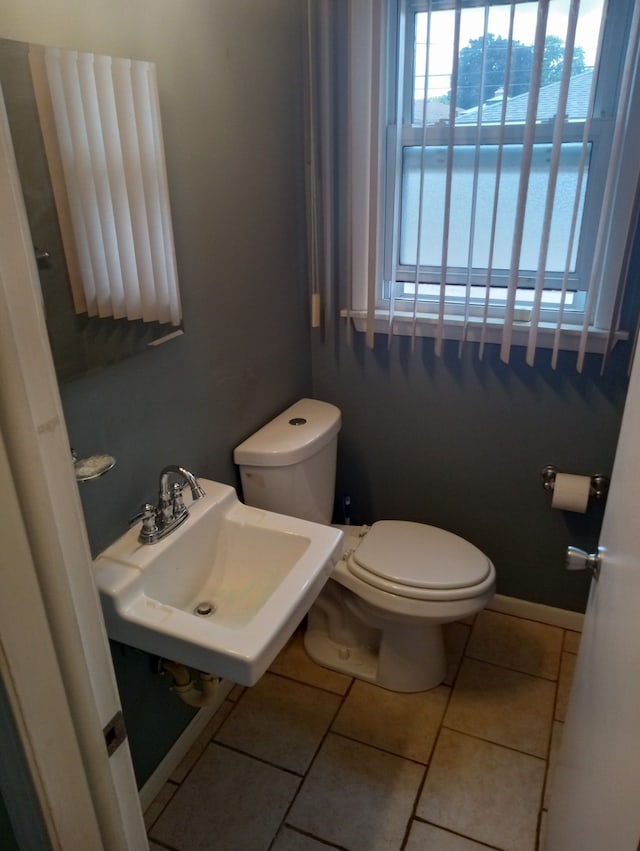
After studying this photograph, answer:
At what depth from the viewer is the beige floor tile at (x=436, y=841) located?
149 centimetres

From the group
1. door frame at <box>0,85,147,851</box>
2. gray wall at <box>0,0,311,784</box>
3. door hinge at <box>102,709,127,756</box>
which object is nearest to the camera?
door frame at <box>0,85,147,851</box>

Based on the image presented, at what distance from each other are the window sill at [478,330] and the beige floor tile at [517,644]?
1.00 m

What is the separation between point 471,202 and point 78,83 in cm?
104

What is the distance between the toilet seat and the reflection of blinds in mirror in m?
0.93

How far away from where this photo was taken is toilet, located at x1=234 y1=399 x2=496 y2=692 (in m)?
1.70

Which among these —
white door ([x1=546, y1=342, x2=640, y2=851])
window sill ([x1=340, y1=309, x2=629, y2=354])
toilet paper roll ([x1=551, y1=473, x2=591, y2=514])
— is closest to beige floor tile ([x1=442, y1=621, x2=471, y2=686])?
toilet paper roll ([x1=551, y1=473, x2=591, y2=514])

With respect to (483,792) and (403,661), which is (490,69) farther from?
(483,792)

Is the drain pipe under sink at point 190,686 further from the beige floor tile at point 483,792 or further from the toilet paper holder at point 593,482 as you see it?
the toilet paper holder at point 593,482

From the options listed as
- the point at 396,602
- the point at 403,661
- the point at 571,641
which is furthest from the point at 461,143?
the point at 571,641

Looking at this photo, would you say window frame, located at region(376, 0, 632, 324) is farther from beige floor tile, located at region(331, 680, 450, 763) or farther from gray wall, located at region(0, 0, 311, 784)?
beige floor tile, located at region(331, 680, 450, 763)

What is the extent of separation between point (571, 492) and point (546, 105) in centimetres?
106

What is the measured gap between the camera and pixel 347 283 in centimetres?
194

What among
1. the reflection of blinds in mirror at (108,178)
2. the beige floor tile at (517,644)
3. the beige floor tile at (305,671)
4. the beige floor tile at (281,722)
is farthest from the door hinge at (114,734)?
the beige floor tile at (517,644)

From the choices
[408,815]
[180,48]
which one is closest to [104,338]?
[180,48]
